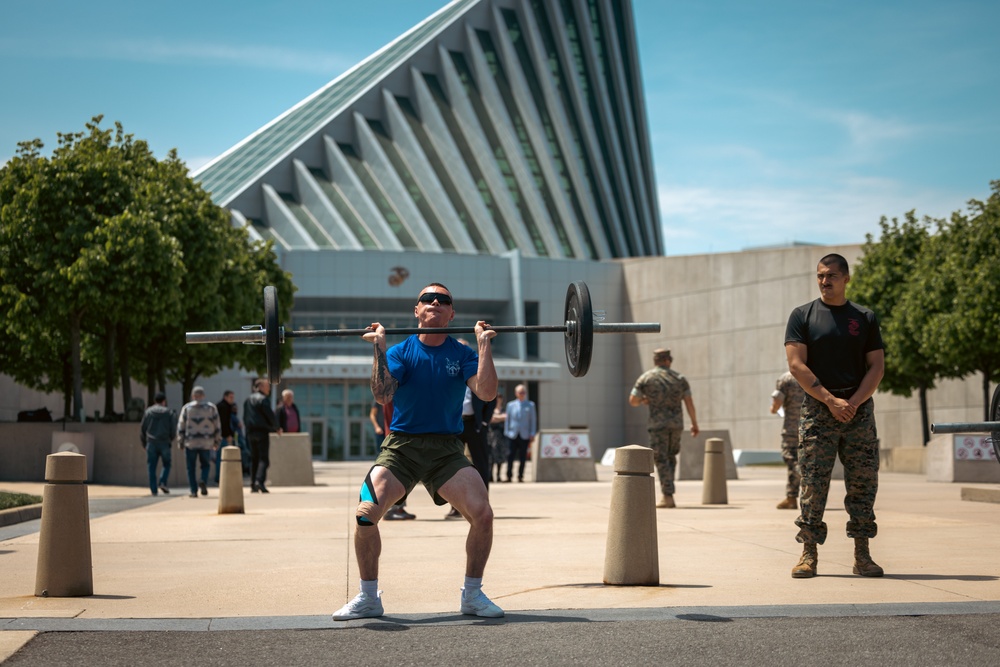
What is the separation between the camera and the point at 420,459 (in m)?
6.92

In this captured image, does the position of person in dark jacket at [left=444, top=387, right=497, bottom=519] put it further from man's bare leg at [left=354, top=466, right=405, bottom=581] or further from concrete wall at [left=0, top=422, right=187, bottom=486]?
concrete wall at [left=0, top=422, right=187, bottom=486]

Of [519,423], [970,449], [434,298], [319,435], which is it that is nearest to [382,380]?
[434,298]

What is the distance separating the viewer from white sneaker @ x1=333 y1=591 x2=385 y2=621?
6805 millimetres

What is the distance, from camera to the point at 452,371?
6.99m

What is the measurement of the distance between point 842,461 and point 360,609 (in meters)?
3.47

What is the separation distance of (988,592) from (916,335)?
31.7m

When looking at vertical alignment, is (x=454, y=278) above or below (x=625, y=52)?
below

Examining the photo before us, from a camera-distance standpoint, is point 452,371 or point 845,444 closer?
point 452,371

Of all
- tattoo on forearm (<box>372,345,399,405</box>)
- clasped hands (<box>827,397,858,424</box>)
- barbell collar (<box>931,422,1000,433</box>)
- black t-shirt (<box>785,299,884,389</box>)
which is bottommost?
barbell collar (<box>931,422,1000,433</box>)

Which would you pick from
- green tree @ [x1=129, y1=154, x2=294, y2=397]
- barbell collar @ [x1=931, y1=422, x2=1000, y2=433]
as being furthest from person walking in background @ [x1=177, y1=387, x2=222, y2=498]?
barbell collar @ [x1=931, y1=422, x2=1000, y2=433]

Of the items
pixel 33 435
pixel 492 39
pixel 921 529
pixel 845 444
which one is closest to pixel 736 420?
pixel 492 39

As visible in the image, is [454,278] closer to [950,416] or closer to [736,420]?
[736,420]

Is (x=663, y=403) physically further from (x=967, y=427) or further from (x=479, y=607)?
(x=479, y=607)

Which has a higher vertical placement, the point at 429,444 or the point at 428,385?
the point at 428,385
